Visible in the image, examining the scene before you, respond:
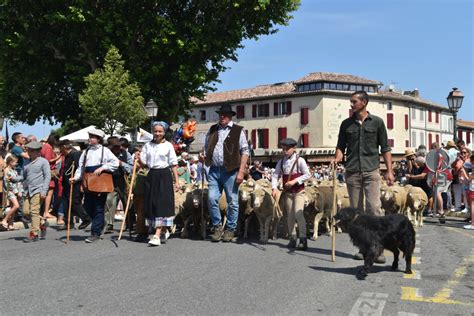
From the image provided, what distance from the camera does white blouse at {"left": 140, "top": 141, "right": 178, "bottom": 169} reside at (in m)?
8.63

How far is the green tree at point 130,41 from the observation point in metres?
21.9

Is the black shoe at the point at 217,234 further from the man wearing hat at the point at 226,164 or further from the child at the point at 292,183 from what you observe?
the child at the point at 292,183

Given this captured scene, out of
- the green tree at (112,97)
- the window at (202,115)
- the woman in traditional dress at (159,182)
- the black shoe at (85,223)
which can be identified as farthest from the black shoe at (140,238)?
the window at (202,115)

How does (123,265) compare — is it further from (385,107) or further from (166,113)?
(385,107)

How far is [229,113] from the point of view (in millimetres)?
8781

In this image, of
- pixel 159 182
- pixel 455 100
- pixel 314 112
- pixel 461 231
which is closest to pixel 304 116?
pixel 314 112

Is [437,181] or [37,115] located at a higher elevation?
[37,115]

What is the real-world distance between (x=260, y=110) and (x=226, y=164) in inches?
2134

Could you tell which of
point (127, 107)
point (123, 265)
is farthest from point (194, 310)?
point (127, 107)

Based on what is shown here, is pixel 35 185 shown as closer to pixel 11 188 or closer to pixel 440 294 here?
pixel 11 188

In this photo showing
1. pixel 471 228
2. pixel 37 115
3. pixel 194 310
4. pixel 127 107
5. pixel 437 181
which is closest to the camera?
pixel 194 310

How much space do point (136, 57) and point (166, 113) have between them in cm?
294

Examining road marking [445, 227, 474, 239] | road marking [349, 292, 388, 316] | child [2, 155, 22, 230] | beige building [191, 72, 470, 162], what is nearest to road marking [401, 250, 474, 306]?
road marking [349, 292, 388, 316]

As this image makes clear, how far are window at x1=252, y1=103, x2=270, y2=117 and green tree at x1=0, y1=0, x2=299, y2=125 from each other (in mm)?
36920
